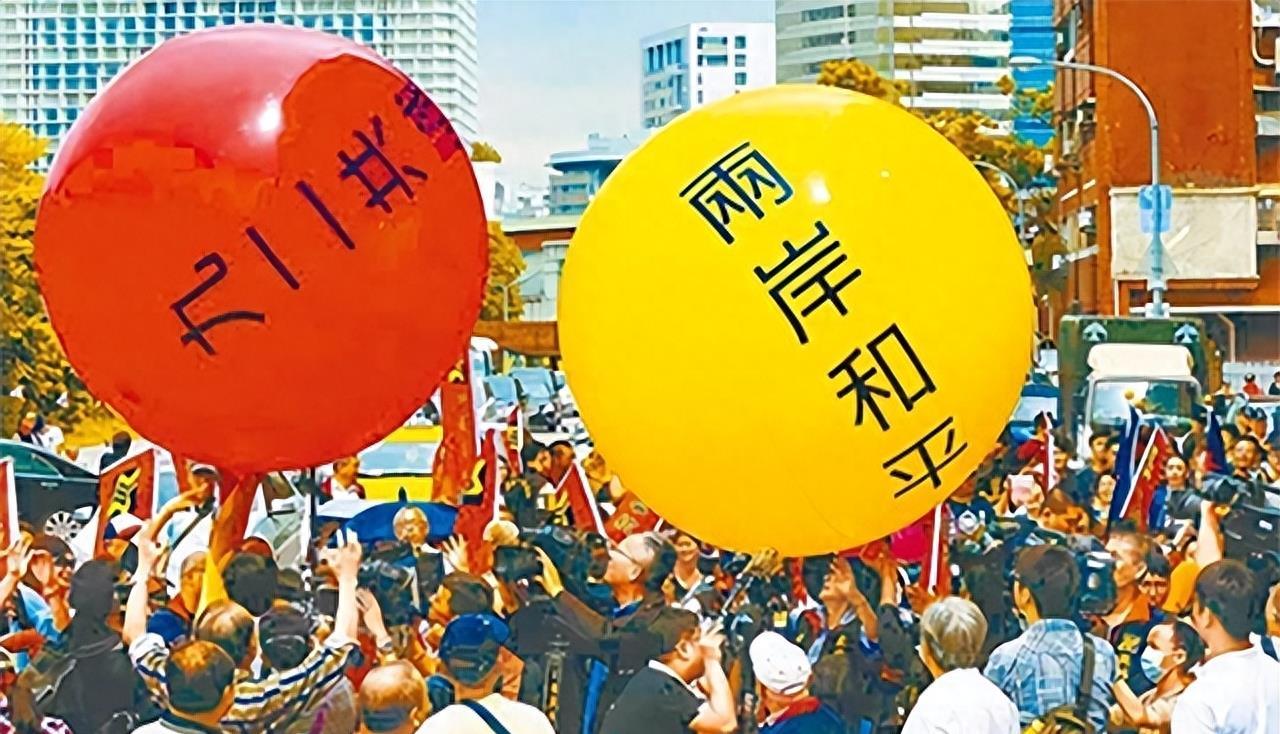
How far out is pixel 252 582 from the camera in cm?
415

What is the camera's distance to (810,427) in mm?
3850

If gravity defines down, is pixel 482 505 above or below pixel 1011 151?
below

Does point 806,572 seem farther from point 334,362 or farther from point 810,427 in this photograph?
point 334,362

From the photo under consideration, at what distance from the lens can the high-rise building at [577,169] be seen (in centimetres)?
782

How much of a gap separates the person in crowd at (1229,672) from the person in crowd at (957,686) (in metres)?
0.40

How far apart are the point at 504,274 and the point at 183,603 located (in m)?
4.05

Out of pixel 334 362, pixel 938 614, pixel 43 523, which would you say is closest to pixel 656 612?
pixel 938 614

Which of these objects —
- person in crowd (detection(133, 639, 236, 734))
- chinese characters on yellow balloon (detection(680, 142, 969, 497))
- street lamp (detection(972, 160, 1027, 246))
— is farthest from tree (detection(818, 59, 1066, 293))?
person in crowd (detection(133, 639, 236, 734))

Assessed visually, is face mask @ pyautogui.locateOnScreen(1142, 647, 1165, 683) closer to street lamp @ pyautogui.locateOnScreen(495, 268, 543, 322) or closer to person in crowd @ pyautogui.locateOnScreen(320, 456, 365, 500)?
person in crowd @ pyautogui.locateOnScreen(320, 456, 365, 500)

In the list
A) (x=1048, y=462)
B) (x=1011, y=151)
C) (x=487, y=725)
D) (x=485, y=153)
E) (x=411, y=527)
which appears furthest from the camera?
(x=1011, y=151)

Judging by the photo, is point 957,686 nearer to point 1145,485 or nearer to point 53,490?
point 1145,485

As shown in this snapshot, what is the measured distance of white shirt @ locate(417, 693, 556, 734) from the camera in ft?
10.6

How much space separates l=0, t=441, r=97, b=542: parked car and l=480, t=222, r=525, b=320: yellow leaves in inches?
86.8

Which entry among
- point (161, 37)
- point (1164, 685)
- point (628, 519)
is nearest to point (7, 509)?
point (628, 519)
